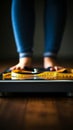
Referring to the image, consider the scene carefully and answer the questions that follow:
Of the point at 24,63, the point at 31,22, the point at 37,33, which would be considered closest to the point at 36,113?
the point at 24,63

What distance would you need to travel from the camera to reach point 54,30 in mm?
1230

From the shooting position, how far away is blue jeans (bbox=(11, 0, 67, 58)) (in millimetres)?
1207

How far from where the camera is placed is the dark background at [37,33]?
276 cm

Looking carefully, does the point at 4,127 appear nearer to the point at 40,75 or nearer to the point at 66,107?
the point at 66,107

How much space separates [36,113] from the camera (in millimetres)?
731

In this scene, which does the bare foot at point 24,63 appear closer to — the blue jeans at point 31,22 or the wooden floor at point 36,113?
the blue jeans at point 31,22

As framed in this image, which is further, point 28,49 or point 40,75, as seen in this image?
point 28,49

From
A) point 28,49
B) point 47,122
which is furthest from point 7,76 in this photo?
point 47,122

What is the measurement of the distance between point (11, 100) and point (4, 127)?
0.28 m

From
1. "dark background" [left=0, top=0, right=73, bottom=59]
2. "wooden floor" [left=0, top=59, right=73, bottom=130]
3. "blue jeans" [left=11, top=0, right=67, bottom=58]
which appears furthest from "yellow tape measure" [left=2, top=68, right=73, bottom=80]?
"dark background" [left=0, top=0, right=73, bottom=59]

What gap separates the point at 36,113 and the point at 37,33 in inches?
83.2

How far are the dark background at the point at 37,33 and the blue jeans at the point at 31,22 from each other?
1.51 metres

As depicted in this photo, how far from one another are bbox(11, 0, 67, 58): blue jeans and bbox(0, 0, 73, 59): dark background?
1.51 m

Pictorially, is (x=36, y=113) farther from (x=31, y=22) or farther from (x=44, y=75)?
(x=31, y=22)
